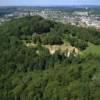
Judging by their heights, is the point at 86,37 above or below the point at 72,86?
below

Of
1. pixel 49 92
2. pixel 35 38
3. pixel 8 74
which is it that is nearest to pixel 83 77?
pixel 49 92

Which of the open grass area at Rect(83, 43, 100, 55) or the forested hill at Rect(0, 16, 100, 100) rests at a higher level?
the forested hill at Rect(0, 16, 100, 100)

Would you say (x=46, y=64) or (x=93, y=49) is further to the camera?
(x=93, y=49)

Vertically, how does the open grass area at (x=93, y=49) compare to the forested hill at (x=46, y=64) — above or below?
below

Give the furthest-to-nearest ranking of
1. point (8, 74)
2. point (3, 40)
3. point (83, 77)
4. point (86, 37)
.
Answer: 1. point (86, 37)
2. point (3, 40)
3. point (8, 74)
4. point (83, 77)

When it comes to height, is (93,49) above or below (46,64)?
below

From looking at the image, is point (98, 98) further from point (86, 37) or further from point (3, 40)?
point (86, 37)

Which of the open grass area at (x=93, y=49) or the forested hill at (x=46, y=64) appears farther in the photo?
the open grass area at (x=93, y=49)

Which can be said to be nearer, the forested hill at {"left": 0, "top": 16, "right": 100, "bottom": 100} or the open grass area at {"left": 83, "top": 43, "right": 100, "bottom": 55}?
the forested hill at {"left": 0, "top": 16, "right": 100, "bottom": 100}
